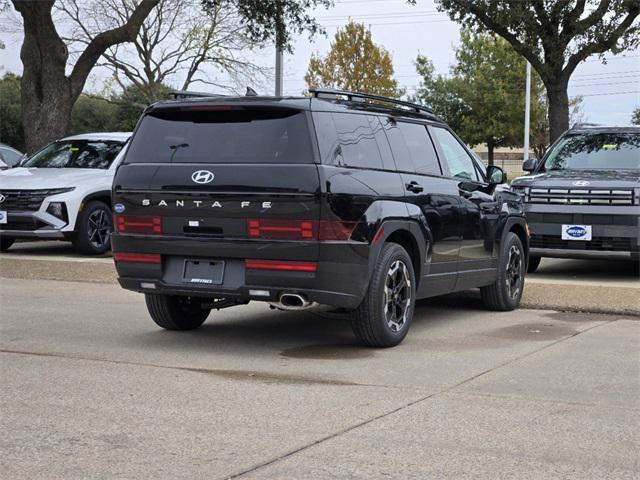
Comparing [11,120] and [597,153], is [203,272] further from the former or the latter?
[11,120]

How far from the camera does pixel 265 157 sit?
716 centimetres

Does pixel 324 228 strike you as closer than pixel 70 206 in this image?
Yes

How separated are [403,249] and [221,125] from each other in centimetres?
165

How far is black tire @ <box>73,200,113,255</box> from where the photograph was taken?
14797 millimetres

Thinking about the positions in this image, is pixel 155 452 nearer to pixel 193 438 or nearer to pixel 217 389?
pixel 193 438

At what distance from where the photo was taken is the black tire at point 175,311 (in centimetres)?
824

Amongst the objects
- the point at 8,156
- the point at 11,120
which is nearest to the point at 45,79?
the point at 8,156

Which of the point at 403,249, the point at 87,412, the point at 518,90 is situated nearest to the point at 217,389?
the point at 87,412

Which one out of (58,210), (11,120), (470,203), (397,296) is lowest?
(397,296)

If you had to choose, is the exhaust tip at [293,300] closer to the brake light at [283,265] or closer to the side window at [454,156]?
the brake light at [283,265]

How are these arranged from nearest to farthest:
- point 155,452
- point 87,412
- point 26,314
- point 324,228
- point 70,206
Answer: point 155,452 < point 87,412 < point 324,228 < point 26,314 < point 70,206

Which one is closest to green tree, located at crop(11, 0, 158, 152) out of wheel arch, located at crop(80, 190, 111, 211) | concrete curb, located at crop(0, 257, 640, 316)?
wheel arch, located at crop(80, 190, 111, 211)

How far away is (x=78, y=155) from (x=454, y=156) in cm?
831

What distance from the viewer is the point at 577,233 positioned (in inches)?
468
